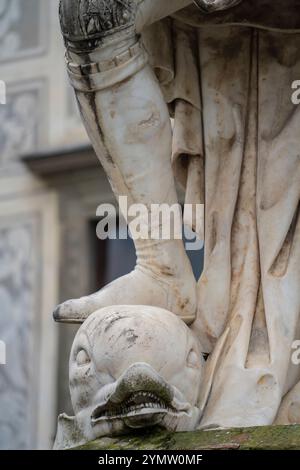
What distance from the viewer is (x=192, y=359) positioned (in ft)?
19.9

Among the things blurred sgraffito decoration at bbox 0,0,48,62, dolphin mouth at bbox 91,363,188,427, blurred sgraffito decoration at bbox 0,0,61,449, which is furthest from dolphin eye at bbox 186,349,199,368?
blurred sgraffito decoration at bbox 0,0,48,62

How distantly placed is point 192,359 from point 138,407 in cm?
29

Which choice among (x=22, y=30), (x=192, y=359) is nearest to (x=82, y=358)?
(x=192, y=359)

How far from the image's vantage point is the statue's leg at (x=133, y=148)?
6.19 meters

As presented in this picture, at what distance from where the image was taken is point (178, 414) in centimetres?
592

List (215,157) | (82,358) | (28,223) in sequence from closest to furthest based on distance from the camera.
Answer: (82,358)
(215,157)
(28,223)

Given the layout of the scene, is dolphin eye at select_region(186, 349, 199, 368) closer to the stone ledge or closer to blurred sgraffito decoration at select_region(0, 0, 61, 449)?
the stone ledge

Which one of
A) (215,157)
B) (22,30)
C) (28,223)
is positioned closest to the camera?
(215,157)

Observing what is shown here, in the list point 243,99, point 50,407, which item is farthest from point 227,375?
point 50,407

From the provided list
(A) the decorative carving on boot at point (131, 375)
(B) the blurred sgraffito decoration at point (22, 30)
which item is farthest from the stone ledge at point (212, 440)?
(B) the blurred sgraffito decoration at point (22, 30)

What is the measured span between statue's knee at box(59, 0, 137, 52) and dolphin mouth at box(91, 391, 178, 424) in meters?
0.85

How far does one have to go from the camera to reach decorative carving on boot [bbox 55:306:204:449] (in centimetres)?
583

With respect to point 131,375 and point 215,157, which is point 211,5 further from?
point 131,375

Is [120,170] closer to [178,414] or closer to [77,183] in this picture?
[178,414]
